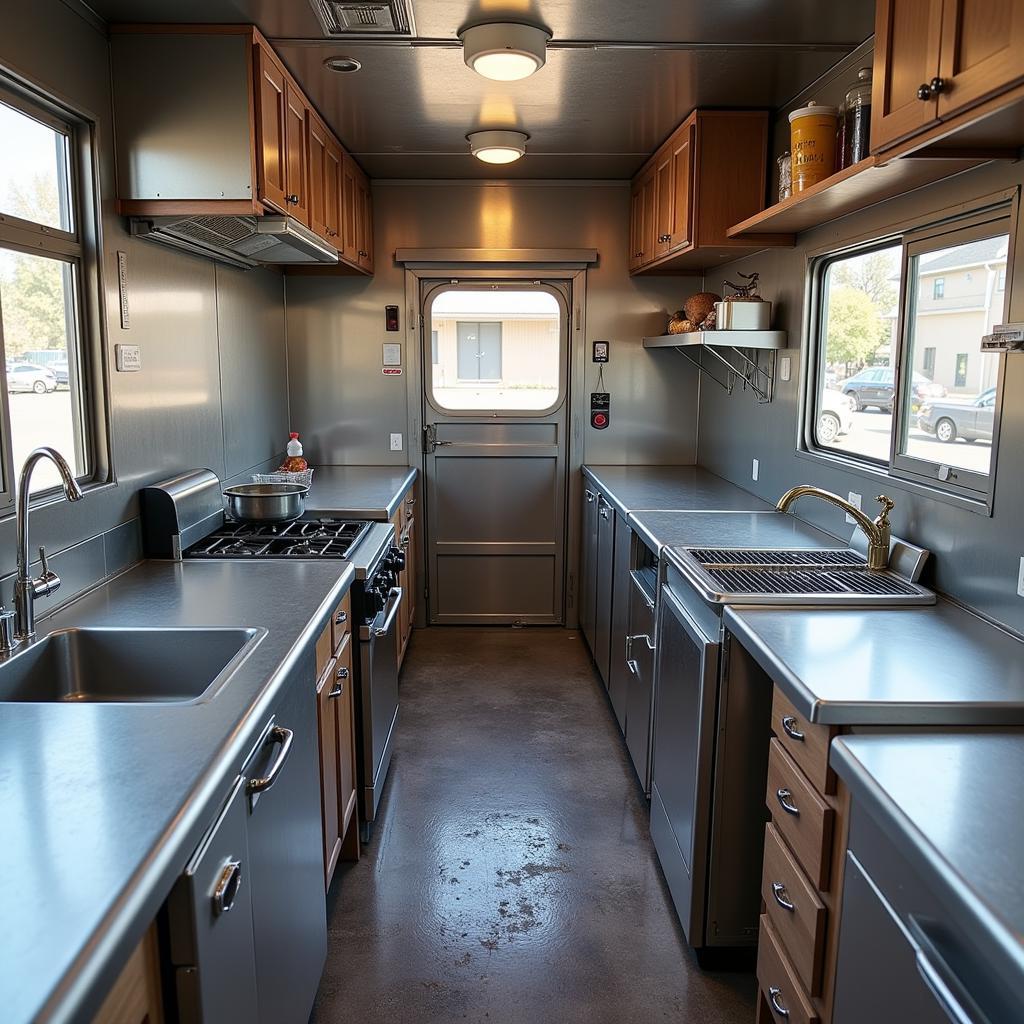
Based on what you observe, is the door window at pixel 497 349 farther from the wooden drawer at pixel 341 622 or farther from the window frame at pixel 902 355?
the wooden drawer at pixel 341 622

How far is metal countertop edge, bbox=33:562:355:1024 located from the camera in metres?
0.85

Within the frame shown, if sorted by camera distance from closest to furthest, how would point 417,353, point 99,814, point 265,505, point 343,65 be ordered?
point 99,814
point 343,65
point 265,505
point 417,353

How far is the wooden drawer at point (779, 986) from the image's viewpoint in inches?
64.2

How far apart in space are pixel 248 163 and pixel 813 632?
206cm

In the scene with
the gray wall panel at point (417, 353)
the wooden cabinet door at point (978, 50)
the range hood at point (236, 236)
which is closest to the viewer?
the wooden cabinet door at point (978, 50)

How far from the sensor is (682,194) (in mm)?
3635

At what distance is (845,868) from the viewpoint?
1.46m

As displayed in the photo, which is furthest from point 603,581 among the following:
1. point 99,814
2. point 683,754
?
point 99,814

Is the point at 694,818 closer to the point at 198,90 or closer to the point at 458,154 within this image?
the point at 198,90

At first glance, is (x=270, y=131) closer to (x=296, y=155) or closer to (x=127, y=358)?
(x=296, y=155)

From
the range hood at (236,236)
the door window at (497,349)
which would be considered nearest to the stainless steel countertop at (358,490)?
the door window at (497,349)

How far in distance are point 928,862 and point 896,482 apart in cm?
164

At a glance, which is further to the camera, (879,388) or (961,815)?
(879,388)

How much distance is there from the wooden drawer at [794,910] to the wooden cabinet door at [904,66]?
147 cm
